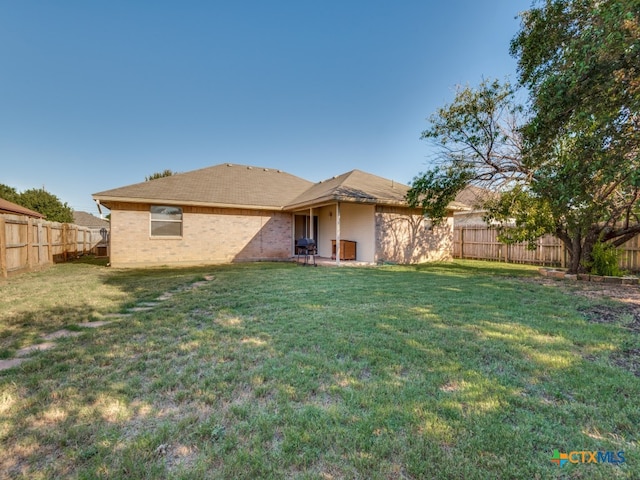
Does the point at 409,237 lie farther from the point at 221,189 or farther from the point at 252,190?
the point at 221,189

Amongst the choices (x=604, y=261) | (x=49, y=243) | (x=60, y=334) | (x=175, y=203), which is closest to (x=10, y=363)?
(x=60, y=334)

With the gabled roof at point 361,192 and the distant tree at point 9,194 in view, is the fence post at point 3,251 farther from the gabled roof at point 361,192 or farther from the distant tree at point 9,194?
the distant tree at point 9,194

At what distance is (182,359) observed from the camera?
3.06 meters

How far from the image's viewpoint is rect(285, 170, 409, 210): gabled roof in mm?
10906

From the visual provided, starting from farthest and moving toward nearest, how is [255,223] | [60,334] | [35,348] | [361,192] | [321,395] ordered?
[255,223], [361,192], [60,334], [35,348], [321,395]

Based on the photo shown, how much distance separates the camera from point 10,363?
10.0 feet

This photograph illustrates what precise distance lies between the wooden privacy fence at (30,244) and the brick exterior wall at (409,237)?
12482mm

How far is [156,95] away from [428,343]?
16130mm

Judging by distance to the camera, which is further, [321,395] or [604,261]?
[604,261]

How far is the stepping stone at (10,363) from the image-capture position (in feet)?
9.69

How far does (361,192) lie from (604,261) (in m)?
7.77

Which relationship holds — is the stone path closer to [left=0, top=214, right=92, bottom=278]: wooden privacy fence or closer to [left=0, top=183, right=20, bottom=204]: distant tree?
[left=0, top=214, right=92, bottom=278]: wooden privacy fence

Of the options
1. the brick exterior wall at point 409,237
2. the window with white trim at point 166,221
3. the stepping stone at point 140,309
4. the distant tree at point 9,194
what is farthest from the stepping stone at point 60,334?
the distant tree at point 9,194

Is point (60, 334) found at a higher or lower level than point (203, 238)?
lower
